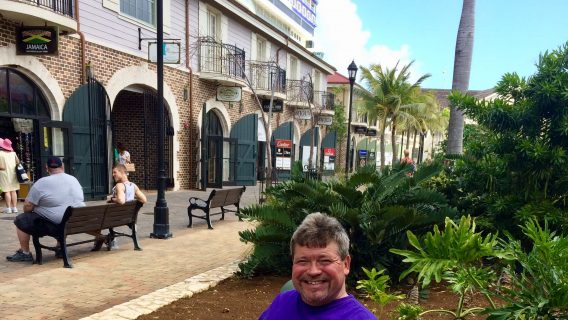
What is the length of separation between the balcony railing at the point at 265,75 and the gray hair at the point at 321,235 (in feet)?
55.3

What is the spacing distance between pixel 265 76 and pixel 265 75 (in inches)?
1.9

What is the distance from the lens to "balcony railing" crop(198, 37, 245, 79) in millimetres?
15602

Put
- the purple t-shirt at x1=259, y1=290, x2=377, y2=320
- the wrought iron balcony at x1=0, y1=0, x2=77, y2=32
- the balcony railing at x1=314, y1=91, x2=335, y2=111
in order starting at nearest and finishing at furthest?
the purple t-shirt at x1=259, y1=290, x2=377, y2=320, the wrought iron balcony at x1=0, y1=0, x2=77, y2=32, the balcony railing at x1=314, y1=91, x2=335, y2=111

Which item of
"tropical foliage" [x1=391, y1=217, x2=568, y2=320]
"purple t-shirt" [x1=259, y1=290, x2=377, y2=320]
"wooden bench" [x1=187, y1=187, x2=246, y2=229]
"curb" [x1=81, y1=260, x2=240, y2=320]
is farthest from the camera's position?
"wooden bench" [x1=187, y1=187, x2=246, y2=229]

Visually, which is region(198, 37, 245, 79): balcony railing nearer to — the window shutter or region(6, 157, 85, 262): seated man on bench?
the window shutter

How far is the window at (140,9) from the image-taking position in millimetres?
12091

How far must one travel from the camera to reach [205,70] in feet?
51.4

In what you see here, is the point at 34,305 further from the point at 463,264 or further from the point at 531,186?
the point at 531,186

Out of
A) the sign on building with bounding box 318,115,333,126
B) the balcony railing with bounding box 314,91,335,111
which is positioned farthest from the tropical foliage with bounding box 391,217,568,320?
the balcony railing with bounding box 314,91,335,111

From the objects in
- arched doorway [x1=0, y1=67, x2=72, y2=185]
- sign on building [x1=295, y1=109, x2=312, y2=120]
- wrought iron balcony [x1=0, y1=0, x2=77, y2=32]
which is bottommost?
arched doorway [x1=0, y1=67, x2=72, y2=185]

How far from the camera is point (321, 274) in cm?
172

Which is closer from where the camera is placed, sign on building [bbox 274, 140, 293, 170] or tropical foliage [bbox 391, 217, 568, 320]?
tropical foliage [bbox 391, 217, 568, 320]

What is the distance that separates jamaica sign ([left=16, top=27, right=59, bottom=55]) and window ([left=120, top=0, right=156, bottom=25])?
10.6 ft

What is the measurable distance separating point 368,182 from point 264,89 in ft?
48.4
